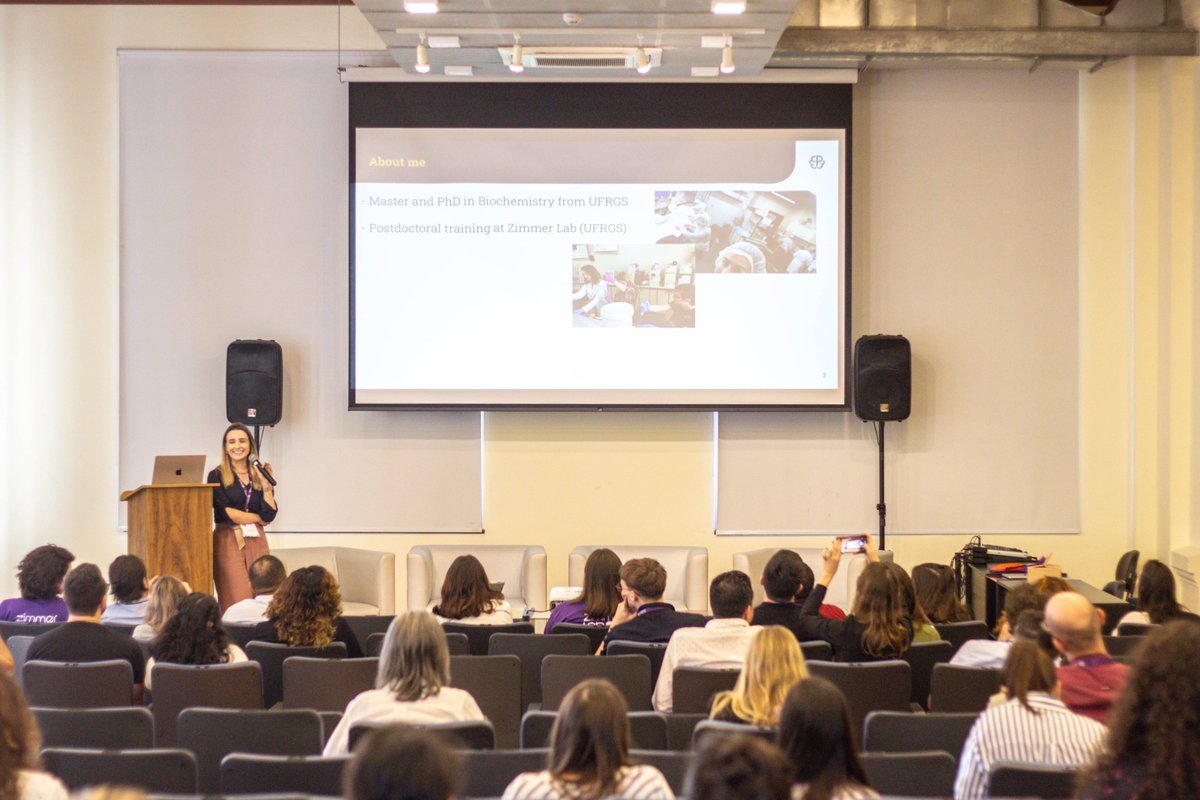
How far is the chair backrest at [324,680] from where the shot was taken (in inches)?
167

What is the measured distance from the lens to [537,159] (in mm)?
8023

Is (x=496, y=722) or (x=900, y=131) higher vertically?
(x=900, y=131)

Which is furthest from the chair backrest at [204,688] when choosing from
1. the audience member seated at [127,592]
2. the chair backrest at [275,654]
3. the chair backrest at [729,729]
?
the chair backrest at [729,729]

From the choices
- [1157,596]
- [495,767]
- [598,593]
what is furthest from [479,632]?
[1157,596]

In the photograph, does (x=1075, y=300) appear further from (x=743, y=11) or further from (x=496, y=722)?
(x=496, y=722)

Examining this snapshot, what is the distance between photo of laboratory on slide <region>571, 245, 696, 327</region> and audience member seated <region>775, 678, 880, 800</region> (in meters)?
5.67

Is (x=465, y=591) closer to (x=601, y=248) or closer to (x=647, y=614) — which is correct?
(x=647, y=614)

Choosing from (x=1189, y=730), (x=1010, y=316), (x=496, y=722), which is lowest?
(x=496, y=722)

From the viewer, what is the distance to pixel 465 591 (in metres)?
5.18

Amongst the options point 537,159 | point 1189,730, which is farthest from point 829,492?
point 1189,730

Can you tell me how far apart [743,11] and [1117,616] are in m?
3.90

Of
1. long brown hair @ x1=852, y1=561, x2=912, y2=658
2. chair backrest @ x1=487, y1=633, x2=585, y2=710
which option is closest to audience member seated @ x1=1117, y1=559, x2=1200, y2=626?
long brown hair @ x1=852, y1=561, x2=912, y2=658

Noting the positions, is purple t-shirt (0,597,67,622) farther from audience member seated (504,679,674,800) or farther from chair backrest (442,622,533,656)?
audience member seated (504,679,674,800)

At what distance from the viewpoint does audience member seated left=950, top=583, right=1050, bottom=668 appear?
4.34 meters
